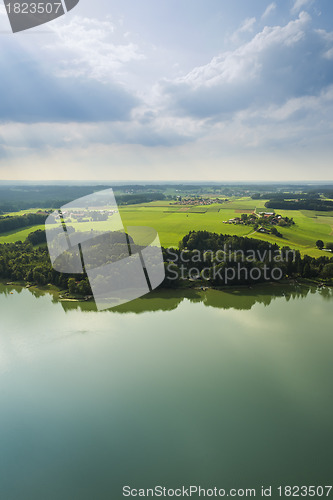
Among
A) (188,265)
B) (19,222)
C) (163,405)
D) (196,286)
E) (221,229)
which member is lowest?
(163,405)

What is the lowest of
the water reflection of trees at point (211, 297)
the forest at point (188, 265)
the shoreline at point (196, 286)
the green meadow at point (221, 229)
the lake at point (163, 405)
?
the lake at point (163, 405)

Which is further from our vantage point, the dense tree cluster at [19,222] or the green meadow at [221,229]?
the dense tree cluster at [19,222]

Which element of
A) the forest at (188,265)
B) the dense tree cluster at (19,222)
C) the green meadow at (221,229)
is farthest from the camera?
the dense tree cluster at (19,222)

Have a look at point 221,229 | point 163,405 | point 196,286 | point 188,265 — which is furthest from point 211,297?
point 221,229

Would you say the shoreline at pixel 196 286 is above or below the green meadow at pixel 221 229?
below

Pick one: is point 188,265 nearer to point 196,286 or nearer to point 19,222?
point 196,286

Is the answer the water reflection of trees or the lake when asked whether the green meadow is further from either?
the lake

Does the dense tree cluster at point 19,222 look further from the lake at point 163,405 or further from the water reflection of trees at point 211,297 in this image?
the lake at point 163,405

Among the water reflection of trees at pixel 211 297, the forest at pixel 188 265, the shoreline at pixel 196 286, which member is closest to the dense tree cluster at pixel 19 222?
the forest at pixel 188 265

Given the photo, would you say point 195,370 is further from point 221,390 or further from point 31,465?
point 31,465
